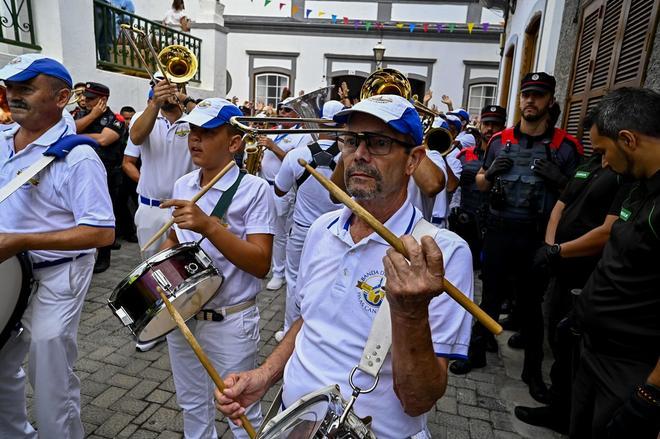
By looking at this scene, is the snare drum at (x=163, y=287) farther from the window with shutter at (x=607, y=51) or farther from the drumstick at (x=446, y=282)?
the window with shutter at (x=607, y=51)

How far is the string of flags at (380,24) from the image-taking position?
19922 mm

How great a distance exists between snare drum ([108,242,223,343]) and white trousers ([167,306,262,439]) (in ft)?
0.90

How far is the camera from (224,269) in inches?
106

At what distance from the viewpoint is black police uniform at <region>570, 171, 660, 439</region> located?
2.10m

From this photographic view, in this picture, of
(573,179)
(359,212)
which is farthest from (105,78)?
(359,212)

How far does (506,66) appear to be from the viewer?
1183cm

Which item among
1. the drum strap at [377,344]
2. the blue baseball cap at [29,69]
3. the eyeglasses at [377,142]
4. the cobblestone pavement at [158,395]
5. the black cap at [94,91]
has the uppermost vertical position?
the blue baseball cap at [29,69]

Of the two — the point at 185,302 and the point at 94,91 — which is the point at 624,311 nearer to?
the point at 185,302

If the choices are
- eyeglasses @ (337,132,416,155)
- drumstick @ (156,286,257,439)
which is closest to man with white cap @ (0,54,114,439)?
drumstick @ (156,286,257,439)

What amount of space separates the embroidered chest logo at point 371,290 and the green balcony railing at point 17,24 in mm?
8053

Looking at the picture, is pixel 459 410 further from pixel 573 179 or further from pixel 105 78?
pixel 105 78

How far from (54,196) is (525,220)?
147 inches

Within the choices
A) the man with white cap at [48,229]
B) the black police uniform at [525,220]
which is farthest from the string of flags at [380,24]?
the man with white cap at [48,229]

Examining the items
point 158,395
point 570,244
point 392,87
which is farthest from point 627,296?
point 158,395
